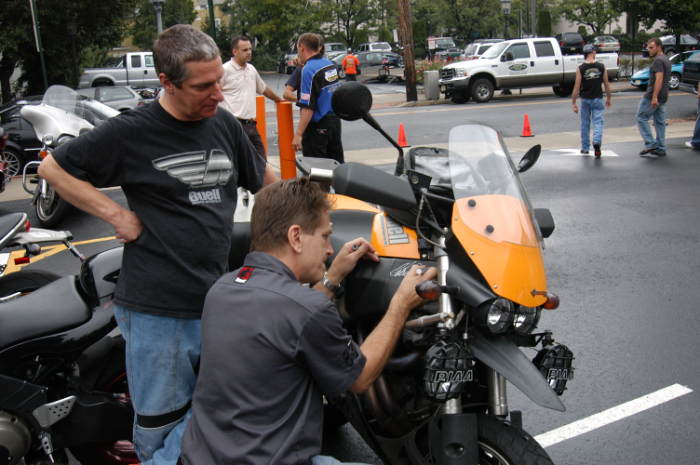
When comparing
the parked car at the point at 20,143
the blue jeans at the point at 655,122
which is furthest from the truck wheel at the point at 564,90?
the parked car at the point at 20,143

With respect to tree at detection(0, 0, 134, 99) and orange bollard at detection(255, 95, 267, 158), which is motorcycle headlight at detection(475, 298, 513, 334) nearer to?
orange bollard at detection(255, 95, 267, 158)

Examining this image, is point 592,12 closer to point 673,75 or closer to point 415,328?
point 673,75

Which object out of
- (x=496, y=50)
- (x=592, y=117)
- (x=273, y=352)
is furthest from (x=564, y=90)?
(x=273, y=352)

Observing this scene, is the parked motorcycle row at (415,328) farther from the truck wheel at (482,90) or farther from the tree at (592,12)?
the tree at (592,12)

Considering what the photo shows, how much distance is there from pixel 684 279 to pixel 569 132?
32.9ft

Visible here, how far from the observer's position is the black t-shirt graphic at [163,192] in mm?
2838

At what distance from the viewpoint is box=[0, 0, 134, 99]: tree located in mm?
25047

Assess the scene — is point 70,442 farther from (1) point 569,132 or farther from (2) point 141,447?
(1) point 569,132

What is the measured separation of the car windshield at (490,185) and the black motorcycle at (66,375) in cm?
162

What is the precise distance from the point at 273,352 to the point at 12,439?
1610mm

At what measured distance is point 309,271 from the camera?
2.45m

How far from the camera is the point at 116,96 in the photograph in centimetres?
2038

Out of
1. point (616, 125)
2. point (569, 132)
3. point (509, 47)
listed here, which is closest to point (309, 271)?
point (569, 132)

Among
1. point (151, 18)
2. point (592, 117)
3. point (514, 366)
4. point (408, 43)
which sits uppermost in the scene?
point (151, 18)
